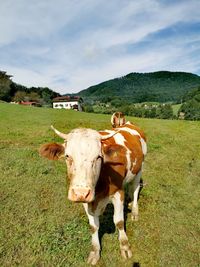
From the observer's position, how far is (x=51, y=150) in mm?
4875

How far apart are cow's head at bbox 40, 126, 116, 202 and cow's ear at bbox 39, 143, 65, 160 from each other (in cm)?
34

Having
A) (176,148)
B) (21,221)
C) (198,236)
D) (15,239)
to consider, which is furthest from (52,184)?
(176,148)

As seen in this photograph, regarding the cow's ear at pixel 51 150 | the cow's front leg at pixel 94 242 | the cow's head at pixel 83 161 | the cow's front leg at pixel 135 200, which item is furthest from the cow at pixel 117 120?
the cow's head at pixel 83 161

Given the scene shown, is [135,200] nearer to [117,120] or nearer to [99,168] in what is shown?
[117,120]

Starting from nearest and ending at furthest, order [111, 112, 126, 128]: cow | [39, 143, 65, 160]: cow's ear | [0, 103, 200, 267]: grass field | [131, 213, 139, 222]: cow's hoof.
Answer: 1. [39, 143, 65, 160]: cow's ear
2. [0, 103, 200, 267]: grass field
3. [131, 213, 139, 222]: cow's hoof
4. [111, 112, 126, 128]: cow

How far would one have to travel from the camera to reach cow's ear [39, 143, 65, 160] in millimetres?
4859

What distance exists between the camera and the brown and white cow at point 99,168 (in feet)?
13.9

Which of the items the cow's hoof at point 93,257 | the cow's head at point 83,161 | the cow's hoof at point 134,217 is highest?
the cow's head at point 83,161

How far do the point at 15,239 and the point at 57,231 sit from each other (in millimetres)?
863

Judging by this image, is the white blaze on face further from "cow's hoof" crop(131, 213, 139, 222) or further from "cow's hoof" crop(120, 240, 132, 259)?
"cow's hoof" crop(131, 213, 139, 222)

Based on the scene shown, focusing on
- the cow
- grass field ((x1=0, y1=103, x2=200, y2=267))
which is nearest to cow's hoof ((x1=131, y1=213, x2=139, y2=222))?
grass field ((x1=0, y1=103, x2=200, y2=267))

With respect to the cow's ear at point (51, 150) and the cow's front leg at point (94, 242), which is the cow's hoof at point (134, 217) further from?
the cow's ear at point (51, 150)

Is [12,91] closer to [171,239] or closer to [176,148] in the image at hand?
[176,148]

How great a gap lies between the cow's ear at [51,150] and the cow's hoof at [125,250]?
7.54 feet
